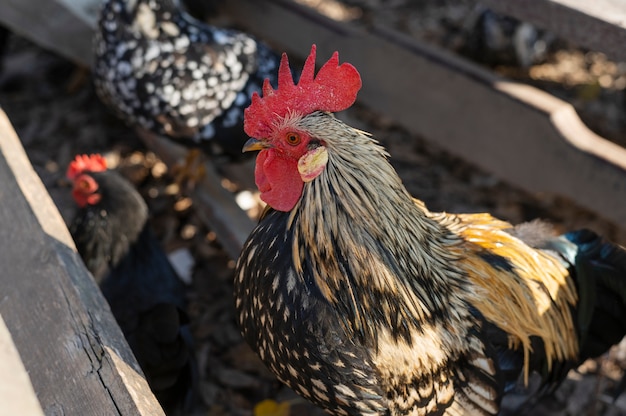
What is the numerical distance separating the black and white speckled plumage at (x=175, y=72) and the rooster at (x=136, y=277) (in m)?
0.39

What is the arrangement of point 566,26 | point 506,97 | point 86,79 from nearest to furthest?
1. point 566,26
2. point 506,97
3. point 86,79

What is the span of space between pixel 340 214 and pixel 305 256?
159 mm

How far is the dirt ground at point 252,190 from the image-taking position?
2.87 m

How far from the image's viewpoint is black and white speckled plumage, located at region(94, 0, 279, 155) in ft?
10.1

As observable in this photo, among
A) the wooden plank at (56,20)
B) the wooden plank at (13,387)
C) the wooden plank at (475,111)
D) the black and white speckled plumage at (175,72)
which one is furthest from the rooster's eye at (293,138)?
the wooden plank at (56,20)

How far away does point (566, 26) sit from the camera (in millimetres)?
2650

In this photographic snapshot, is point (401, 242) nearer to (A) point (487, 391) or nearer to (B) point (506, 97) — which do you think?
(A) point (487, 391)

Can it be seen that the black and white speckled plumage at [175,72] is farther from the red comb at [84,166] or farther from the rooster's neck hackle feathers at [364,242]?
the rooster's neck hackle feathers at [364,242]

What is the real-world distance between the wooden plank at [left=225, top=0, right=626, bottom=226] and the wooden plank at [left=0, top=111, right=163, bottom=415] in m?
1.98

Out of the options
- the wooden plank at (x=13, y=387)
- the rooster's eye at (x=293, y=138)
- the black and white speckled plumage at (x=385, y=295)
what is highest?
the rooster's eye at (x=293, y=138)

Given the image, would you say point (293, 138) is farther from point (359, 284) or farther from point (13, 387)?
point (13, 387)

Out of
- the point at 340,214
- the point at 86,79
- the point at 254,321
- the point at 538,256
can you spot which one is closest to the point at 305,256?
the point at 340,214

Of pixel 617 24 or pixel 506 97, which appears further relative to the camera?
pixel 506 97

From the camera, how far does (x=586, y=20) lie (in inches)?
101
